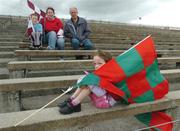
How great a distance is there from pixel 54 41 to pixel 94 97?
3694 mm

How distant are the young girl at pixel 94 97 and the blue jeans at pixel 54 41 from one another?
11.3 feet

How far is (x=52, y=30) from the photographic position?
6883 mm

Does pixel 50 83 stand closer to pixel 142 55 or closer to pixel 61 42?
pixel 142 55

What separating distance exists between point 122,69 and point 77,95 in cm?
54

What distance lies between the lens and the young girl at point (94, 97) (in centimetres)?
293

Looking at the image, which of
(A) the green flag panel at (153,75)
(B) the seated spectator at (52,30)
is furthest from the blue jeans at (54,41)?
(A) the green flag panel at (153,75)

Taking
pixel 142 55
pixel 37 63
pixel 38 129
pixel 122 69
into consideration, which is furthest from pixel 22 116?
pixel 37 63

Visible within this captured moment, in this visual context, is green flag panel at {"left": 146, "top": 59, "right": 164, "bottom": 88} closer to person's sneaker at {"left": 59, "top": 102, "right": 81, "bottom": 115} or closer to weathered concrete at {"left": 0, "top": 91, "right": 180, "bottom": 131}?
weathered concrete at {"left": 0, "top": 91, "right": 180, "bottom": 131}

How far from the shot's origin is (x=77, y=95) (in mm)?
2986

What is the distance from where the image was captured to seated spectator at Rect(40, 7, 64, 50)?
6.57 meters

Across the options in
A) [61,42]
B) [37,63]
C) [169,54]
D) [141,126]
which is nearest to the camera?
[141,126]

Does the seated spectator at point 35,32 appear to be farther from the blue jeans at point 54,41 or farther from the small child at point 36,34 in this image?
the blue jeans at point 54,41

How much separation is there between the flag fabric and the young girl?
0.33 feet

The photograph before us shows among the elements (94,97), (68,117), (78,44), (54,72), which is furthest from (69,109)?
(78,44)
